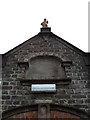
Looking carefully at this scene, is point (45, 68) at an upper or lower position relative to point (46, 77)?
upper

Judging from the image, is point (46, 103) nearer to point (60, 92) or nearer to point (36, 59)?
point (60, 92)

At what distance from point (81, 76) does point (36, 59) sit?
2214 millimetres

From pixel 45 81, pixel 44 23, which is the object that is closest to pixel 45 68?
pixel 45 81

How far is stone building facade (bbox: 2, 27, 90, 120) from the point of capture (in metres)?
11.4

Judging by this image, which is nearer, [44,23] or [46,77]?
[46,77]

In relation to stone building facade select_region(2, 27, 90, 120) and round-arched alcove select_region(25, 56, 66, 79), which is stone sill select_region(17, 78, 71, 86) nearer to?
stone building facade select_region(2, 27, 90, 120)

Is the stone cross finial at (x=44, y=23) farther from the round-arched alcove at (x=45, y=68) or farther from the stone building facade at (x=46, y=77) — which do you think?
the round-arched alcove at (x=45, y=68)

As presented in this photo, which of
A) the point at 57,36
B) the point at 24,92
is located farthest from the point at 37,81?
the point at 57,36

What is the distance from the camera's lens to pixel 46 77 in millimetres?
12906

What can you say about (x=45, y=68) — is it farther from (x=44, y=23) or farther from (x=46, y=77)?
(x=44, y=23)

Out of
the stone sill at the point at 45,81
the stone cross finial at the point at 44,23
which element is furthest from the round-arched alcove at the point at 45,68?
the stone cross finial at the point at 44,23

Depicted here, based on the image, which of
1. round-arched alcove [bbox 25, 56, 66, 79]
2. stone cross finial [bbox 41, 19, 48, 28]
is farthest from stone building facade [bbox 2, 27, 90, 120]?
stone cross finial [bbox 41, 19, 48, 28]

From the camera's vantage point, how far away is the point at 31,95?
1207cm

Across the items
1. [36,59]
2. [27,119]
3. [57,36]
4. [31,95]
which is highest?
[57,36]
